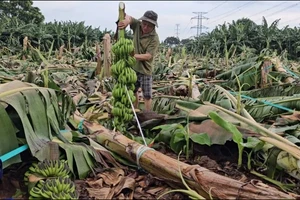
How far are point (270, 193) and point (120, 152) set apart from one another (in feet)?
4.34

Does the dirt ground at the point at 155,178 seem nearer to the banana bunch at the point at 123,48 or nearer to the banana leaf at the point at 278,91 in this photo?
the banana bunch at the point at 123,48

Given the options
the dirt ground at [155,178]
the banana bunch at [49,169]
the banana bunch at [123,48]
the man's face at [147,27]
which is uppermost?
the man's face at [147,27]

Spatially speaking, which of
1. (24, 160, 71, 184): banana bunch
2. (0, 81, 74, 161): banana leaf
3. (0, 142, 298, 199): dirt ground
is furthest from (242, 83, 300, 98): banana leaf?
(24, 160, 71, 184): banana bunch

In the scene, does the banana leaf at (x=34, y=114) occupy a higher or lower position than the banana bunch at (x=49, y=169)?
higher

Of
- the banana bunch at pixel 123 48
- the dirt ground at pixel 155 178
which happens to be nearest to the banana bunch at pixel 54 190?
the dirt ground at pixel 155 178

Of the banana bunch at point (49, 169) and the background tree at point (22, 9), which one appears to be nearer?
the banana bunch at point (49, 169)

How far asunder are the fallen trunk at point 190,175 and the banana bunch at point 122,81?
569 mm

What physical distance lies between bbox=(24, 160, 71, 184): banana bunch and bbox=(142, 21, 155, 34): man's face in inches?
102

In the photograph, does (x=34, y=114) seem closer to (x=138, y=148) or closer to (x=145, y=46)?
(x=138, y=148)

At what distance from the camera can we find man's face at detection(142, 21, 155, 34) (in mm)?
4661

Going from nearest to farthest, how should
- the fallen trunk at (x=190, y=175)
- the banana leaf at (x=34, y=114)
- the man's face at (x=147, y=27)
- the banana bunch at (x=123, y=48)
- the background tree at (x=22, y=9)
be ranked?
the fallen trunk at (x=190, y=175) < the banana leaf at (x=34, y=114) < the banana bunch at (x=123, y=48) < the man's face at (x=147, y=27) < the background tree at (x=22, y=9)

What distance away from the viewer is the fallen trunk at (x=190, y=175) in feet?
7.00

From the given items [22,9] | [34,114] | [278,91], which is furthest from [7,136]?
[22,9]

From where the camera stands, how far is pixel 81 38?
19.2 meters
